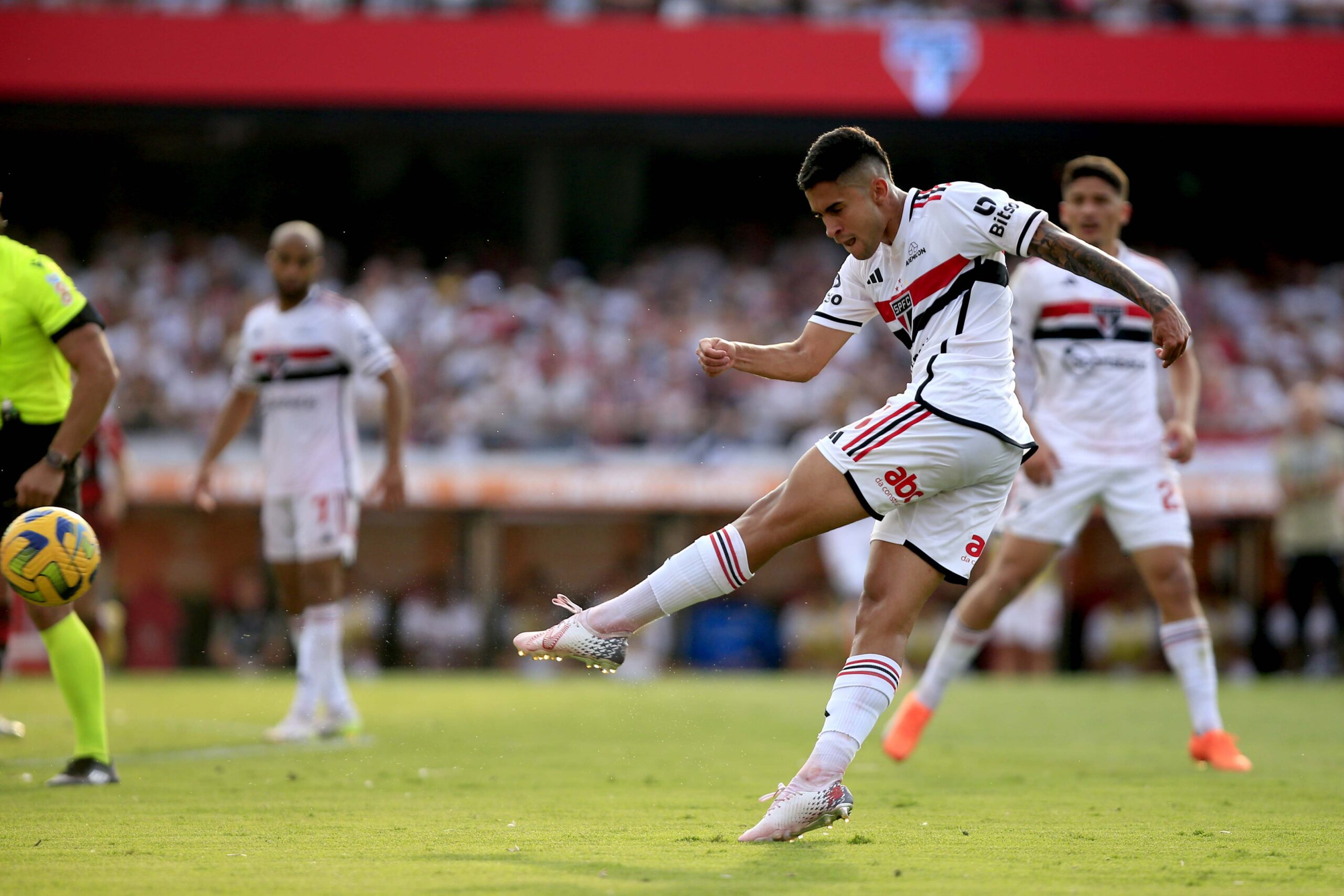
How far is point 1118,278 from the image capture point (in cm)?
478

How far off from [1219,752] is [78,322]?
5.50 metres

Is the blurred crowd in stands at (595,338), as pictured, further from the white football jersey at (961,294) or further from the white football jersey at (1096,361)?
the white football jersey at (961,294)

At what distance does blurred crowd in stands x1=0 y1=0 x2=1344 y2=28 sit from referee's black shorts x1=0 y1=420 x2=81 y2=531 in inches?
610

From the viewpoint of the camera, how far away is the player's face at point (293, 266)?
8641 millimetres

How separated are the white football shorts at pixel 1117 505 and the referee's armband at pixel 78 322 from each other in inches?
175

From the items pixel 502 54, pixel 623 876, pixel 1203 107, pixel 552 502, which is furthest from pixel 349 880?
pixel 1203 107

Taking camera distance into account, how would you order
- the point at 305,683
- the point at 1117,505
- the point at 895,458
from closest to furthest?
the point at 895,458
the point at 1117,505
the point at 305,683

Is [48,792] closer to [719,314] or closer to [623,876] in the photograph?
[623,876]

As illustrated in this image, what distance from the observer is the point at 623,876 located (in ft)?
13.7

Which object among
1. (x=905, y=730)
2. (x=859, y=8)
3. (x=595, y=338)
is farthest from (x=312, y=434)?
(x=859, y=8)

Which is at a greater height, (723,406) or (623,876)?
(723,406)

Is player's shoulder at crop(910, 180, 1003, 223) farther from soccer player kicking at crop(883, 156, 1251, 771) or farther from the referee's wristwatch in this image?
the referee's wristwatch

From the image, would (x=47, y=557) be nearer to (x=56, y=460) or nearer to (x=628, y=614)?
(x=56, y=460)

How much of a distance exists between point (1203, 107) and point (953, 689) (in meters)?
11.5
